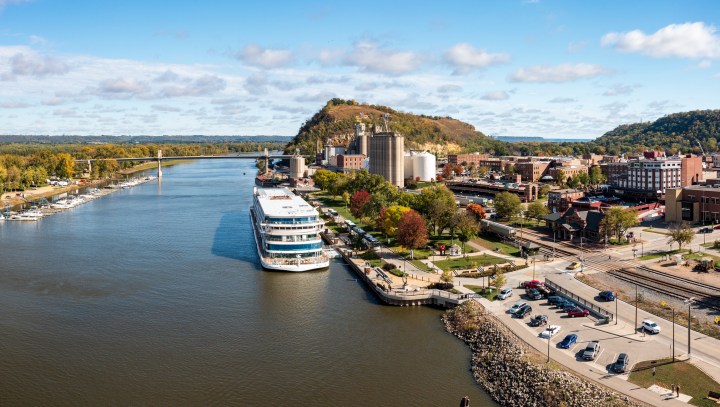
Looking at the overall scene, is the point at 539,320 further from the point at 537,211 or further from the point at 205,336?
the point at 537,211

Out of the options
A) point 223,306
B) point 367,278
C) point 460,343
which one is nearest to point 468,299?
point 460,343

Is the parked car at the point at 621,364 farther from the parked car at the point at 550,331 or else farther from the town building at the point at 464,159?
the town building at the point at 464,159

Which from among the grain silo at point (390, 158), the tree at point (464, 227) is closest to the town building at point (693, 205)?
the tree at point (464, 227)

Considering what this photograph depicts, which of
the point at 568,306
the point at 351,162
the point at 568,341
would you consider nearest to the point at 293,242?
the point at 568,306

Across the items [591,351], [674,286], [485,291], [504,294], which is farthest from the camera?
[485,291]

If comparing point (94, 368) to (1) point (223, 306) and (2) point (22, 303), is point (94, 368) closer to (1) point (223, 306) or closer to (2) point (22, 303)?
(1) point (223, 306)

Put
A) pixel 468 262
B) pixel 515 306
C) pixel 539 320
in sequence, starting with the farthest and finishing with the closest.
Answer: pixel 468 262
pixel 515 306
pixel 539 320

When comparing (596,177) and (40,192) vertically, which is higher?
(596,177)
